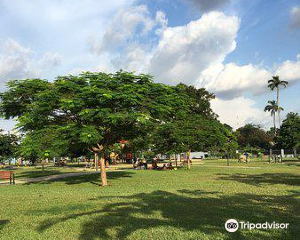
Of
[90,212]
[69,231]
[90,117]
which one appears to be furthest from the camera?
[90,117]

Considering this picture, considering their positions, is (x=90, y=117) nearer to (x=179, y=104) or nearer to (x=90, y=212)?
(x=179, y=104)

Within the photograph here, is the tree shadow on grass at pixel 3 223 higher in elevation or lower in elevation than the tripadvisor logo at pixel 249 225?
lower

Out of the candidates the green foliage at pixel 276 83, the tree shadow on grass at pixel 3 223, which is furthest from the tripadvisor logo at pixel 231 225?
the green foliage at pixel 276 83

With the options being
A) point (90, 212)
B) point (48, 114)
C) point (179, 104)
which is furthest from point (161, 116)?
point (90, 212)

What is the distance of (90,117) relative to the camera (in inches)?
698

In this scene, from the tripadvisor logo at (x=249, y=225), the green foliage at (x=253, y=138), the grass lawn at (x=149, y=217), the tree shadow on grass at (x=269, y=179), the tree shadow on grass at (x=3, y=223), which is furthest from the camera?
the green foliage at (x=253, y=138)

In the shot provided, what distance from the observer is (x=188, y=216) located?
870 centimetres

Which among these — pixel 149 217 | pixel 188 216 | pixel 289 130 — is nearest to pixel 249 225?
pixel 188 216

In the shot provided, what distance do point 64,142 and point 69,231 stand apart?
11089 mm

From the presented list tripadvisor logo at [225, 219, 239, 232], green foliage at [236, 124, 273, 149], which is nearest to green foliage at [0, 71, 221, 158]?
tripadvisor logo at [225, 219, 239, 232]

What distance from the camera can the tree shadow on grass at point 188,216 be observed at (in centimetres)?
709

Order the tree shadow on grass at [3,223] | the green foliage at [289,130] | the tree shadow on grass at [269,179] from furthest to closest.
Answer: the green foliage at [289,130], the tree shadow on grass at [269,179], the tree shadow on grass at [3,223]

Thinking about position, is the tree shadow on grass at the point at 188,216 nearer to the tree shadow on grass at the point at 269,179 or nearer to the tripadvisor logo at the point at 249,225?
the tripadvisor logo at the point at 249,225

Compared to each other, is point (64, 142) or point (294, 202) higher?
point (64, 142)
